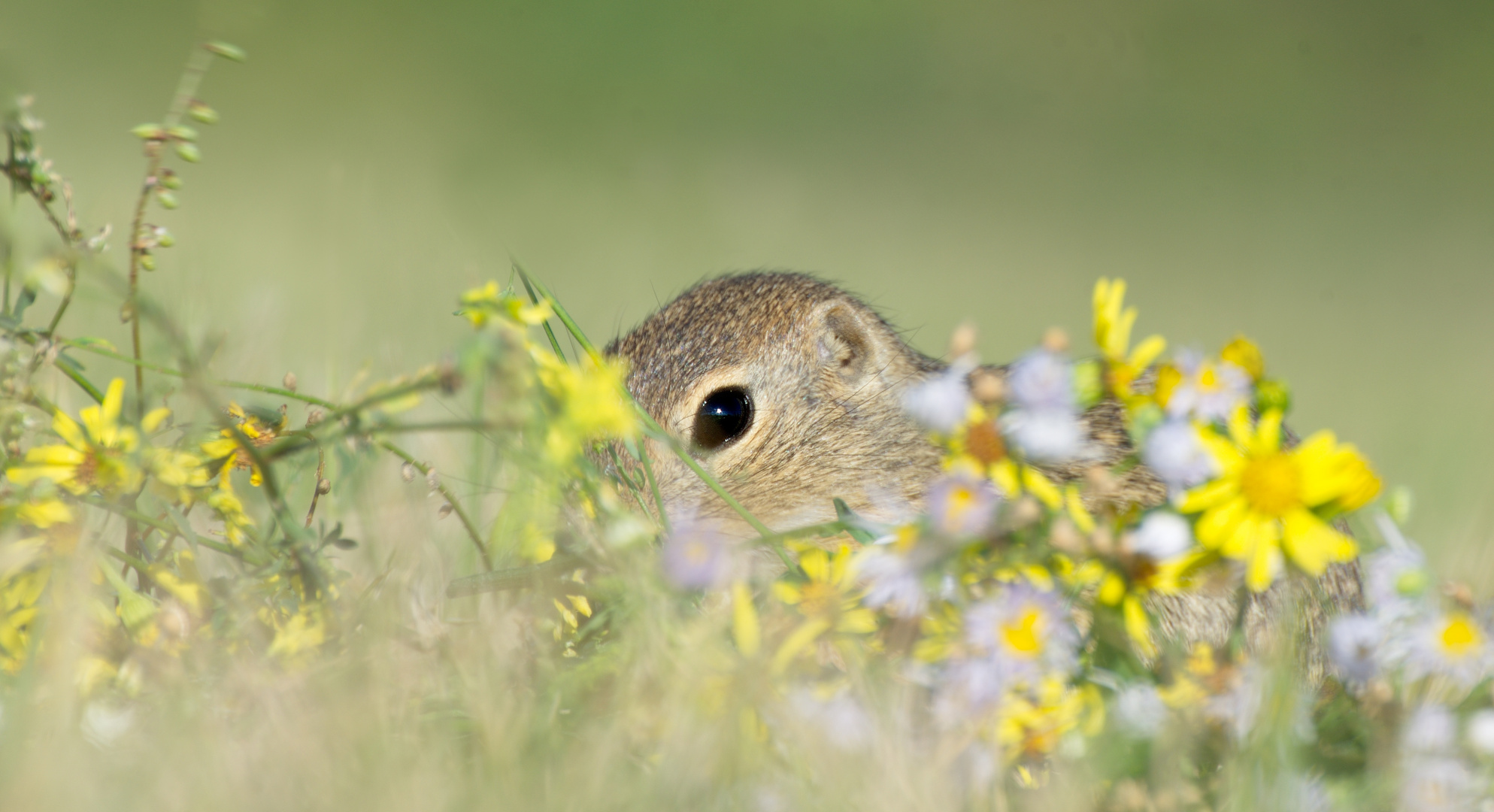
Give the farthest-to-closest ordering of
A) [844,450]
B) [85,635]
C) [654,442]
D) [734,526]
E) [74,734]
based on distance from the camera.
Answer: [844,450] < [654,442] < [734,526] < [85,635] < [74,734]

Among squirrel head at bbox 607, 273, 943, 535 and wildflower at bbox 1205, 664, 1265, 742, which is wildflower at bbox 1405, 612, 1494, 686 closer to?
wildflower at bbox 1205, 664, 1265, 742

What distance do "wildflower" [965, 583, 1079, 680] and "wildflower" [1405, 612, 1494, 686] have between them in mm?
630

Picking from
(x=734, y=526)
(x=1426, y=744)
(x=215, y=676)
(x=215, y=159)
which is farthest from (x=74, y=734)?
(x=215, y=159)

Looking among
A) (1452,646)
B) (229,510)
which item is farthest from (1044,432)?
(229,510)

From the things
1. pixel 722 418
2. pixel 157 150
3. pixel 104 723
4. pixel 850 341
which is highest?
pixel 850 341

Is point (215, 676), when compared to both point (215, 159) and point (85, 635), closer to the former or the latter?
point (85, 635)

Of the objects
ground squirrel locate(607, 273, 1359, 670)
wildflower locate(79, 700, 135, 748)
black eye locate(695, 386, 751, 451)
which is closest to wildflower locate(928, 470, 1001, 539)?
ground squirrel locate(607, 273, 1359, 670)

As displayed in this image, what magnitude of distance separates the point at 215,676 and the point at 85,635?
213 millimetres

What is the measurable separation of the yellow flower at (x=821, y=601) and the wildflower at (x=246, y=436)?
0.94m

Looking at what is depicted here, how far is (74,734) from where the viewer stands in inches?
69.1

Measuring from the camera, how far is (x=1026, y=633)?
1792 millimetres

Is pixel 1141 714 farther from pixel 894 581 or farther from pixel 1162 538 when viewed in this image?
pixel 894 581

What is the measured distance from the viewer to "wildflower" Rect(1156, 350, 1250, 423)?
1891mm

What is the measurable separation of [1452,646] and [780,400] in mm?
2024
